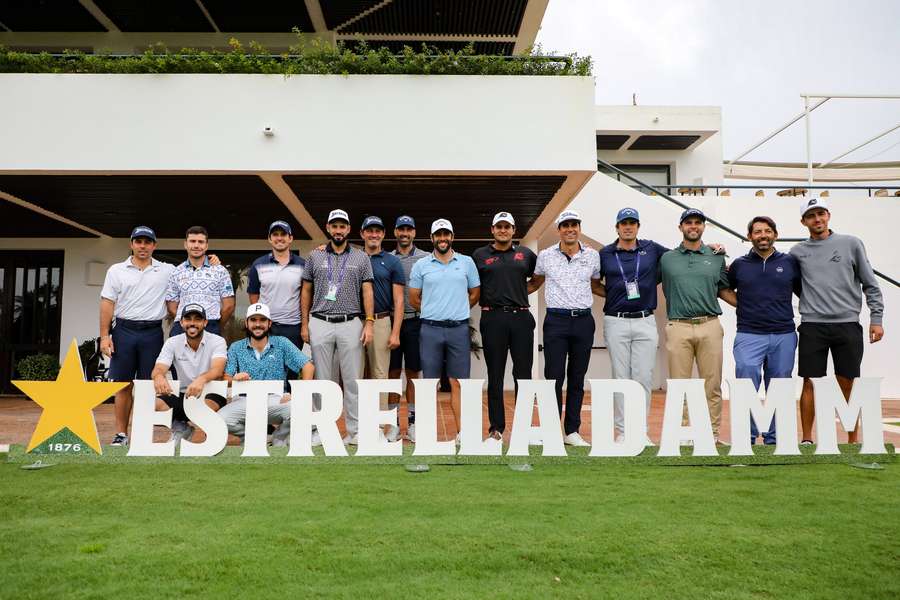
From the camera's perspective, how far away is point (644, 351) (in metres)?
4.96

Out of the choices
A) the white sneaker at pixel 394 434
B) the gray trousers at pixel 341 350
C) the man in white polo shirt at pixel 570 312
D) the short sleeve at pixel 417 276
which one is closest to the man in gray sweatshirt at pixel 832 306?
the man in white polo shirt at pixel 570 312

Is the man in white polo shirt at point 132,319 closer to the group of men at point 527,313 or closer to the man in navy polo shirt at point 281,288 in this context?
the group of men at point 527,313

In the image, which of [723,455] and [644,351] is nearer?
[723,455]

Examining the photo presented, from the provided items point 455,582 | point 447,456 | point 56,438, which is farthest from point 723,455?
point 56,438

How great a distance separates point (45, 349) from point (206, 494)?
8.88 meters

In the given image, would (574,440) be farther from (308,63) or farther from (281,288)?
(308,63)

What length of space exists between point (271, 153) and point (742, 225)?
31.9 feet

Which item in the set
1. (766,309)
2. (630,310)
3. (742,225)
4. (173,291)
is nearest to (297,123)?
(173,291)

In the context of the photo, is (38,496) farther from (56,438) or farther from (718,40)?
(718,40)

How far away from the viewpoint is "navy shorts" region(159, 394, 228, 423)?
4758 mm

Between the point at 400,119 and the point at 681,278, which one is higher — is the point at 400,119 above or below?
above

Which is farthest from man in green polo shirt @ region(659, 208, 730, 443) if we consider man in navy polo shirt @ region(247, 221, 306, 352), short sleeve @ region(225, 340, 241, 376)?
short sleeve @ region(225, 340, 241, 376)

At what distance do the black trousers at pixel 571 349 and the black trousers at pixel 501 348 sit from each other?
162 millimetres

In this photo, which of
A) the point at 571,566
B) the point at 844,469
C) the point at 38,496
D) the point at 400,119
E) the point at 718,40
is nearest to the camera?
the point at 571,566
